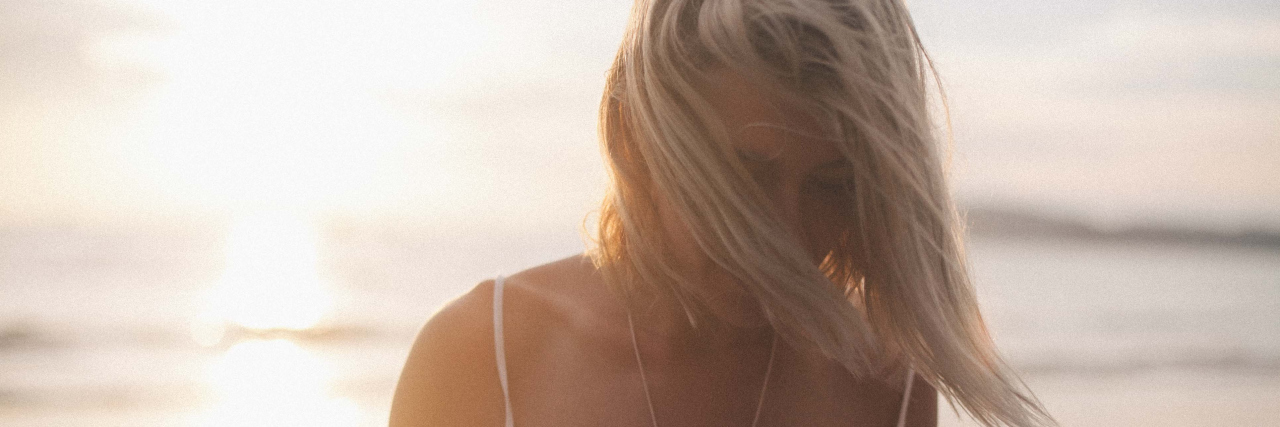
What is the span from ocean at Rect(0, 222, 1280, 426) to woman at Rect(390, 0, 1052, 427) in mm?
2790

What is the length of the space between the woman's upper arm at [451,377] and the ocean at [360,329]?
10.3 ft

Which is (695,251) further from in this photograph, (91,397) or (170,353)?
(170,353)

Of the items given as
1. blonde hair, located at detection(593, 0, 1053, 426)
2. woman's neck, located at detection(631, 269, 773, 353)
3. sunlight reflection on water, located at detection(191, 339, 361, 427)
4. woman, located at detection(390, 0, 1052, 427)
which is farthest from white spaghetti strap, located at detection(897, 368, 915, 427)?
sunlight reflection on water, located at detection(191, 339, 361, 427)

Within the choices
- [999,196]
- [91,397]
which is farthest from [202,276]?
[999,196]

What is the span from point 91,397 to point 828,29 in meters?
5.28

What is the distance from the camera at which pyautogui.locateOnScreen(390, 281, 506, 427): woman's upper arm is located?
5.42ft

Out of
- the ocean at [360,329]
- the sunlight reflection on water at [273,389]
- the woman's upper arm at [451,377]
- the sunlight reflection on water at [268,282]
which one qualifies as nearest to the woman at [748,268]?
the woman's upper arm at [451,377]

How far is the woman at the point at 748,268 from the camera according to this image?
4.60 feet

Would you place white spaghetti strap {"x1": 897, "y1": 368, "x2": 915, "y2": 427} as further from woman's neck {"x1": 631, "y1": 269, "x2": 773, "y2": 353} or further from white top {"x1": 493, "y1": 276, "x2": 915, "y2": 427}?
white top {"x1": 493, "y1": 276, "x2": 915, "y2": 427}

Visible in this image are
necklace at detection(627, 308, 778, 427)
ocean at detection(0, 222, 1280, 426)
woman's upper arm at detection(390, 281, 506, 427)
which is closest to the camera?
woman's upper arm at detection(390, 281, 506, 427)

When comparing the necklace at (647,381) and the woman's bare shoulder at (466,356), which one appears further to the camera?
the necklace at (647,381)

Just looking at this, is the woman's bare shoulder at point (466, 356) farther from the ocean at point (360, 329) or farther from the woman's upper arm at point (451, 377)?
the ocean at point (360, 329)

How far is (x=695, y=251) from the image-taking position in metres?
1.55

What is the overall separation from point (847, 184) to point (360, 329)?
20.2ft
